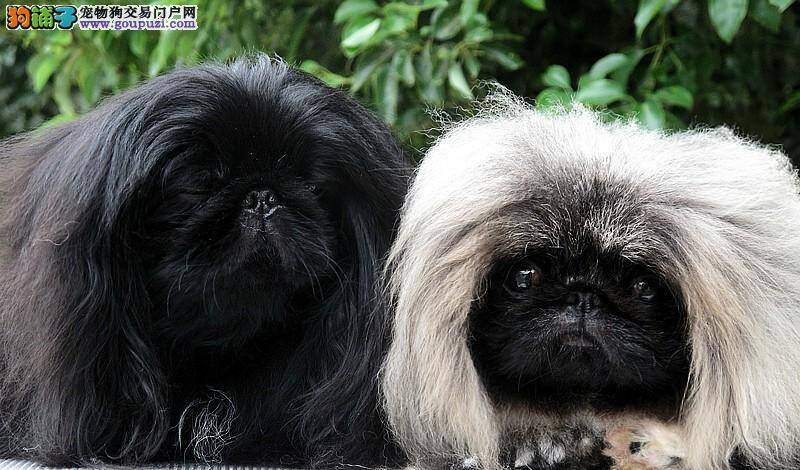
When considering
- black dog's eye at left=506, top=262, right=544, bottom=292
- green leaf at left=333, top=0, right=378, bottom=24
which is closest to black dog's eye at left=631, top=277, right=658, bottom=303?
black dog's eye at left=506, top=262, right=544, bottom=292

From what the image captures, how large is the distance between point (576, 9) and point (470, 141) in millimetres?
1357

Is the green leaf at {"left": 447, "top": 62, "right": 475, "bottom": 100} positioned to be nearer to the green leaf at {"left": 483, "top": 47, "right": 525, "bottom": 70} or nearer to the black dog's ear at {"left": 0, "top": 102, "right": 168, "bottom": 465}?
the green leaf at {"left": 483, "top": 47, "right": 525, "bottom": 70}

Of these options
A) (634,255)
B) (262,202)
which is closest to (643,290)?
(634,255)

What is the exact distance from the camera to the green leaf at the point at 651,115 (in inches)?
83.3

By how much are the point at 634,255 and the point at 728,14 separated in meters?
0.73

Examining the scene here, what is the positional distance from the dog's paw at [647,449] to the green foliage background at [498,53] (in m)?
0.79

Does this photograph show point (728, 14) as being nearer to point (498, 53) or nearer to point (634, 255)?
point (498, 53)

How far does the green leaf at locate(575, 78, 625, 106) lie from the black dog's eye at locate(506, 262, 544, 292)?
2.27ft

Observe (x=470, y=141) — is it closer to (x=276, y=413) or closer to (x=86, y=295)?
(x=276, y=413)

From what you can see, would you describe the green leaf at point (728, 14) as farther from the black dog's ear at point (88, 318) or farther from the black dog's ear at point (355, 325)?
the black dog's ear at point (88, 318)

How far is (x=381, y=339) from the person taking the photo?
1652 mm

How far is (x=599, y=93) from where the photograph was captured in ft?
7.06

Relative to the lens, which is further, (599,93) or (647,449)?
(599,93)

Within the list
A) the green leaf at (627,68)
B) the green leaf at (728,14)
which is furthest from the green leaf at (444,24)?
the green leaf at (728,14)
